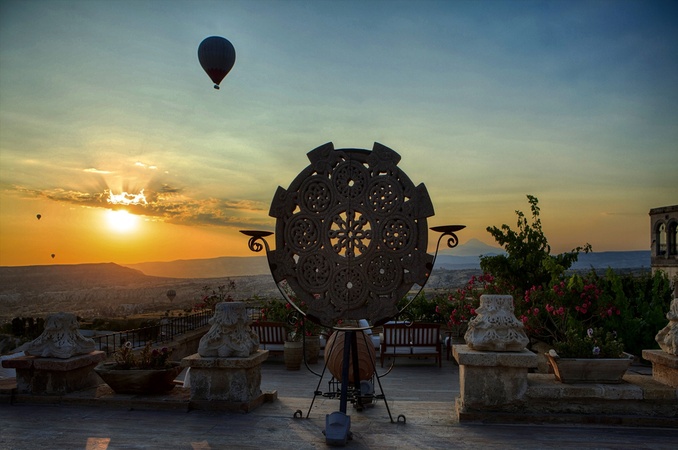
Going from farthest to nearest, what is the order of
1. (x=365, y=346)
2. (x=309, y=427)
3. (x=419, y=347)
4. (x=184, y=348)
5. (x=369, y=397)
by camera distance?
(x=184, y=348), (x=419, y=347), (x=365, y=346), (x=369, y=397), (x=309, y=427)

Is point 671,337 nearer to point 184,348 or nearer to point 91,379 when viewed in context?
point 91,379

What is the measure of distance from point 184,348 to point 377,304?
7.88 metres

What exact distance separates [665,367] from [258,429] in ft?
14.7

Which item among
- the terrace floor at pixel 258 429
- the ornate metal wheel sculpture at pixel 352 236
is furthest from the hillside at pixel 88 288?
the ornate metal wheel sculpture at pixel 352 236

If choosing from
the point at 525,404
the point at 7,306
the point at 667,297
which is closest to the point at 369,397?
the point at 525,404

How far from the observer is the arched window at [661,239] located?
43500 millimetres

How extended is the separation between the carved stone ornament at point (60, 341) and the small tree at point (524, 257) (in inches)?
289

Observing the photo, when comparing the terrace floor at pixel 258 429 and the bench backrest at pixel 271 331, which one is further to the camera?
the bench backrest at pixel 271 331

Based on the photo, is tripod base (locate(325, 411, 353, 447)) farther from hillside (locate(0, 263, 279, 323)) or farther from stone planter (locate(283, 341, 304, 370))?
hillside (locate(0, 263, 279, 323))

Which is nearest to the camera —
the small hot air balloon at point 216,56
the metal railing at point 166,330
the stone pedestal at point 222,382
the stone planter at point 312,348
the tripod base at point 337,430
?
the tripod base at point 337,430

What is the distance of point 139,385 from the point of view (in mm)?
6410

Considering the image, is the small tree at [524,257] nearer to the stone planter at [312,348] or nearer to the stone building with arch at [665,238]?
the stone planter at [312,348]

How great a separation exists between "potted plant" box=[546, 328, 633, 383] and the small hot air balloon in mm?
10047

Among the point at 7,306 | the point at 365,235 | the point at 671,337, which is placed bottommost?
the point at 7,306
